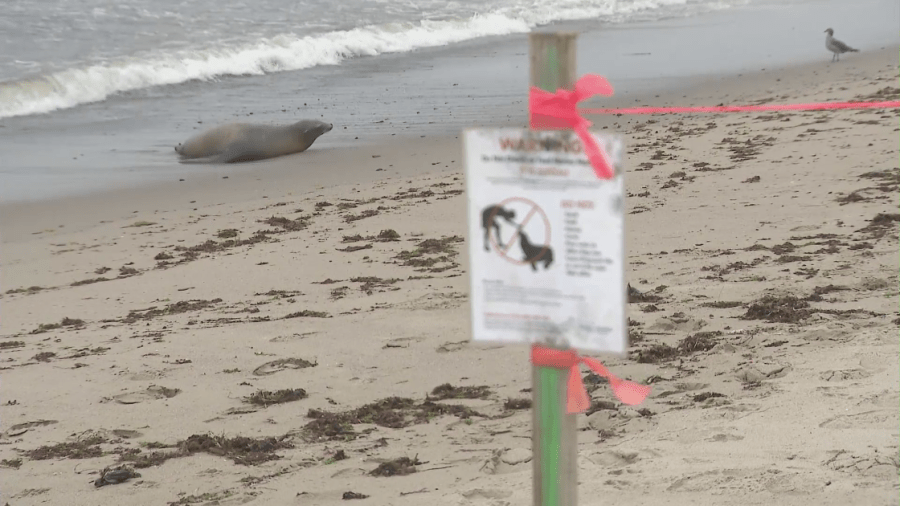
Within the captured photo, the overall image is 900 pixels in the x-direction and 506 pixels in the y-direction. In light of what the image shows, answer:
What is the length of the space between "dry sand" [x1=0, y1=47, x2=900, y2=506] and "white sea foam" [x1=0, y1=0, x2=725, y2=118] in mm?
6853

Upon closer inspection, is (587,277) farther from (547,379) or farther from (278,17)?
(278,17)

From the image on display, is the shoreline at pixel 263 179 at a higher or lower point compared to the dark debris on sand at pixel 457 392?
higher

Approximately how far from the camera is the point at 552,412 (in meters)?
2.22

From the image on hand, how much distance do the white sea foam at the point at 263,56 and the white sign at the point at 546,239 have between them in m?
13.2

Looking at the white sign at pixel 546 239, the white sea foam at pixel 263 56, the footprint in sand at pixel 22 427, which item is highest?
the white sea foam at pixel 263 56

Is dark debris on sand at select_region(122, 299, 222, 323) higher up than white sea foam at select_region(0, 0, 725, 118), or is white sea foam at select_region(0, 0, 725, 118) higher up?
white sea foam at select_region(0, 0, 725, 118)

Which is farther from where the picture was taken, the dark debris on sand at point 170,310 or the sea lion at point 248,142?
the sea lion at point 248,142

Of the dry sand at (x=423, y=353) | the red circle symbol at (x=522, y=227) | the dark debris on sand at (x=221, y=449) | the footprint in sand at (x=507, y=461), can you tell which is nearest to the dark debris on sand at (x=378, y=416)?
the dry sand at (x=423, y=353)

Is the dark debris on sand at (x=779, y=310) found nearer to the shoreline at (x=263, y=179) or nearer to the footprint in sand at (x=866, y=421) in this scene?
the footprint in sand at (x=866, y=421)

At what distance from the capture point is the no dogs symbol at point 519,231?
206 cm

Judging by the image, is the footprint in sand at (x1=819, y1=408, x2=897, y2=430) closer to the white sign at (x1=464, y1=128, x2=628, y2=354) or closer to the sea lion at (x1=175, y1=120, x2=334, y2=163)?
the white sign at (x1=464, y1=128, x2=628, y2=354)

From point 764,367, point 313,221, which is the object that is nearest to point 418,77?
point 313,221

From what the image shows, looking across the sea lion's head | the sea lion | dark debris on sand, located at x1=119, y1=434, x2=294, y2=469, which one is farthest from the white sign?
the sea lion's head

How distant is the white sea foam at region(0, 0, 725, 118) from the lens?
48.2 ft
